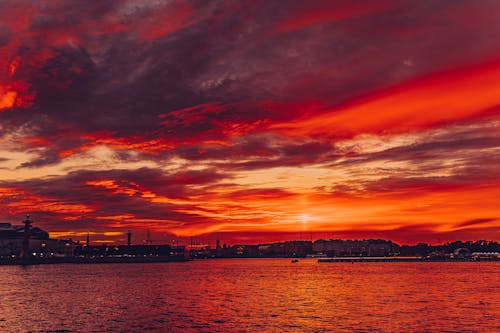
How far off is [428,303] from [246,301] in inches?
1391

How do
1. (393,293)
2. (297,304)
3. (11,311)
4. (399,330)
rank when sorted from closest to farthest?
1. (399,330)
2. (11,311)
3. (297,304)
4. (393,293)

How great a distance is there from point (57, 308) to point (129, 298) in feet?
68.2

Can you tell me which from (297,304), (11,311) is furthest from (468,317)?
(11,311)

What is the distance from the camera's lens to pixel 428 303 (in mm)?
97688

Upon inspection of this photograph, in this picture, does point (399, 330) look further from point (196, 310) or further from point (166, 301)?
point (166, 301)

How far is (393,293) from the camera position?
118312 mm

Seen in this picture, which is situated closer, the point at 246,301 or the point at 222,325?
the point at 222,325

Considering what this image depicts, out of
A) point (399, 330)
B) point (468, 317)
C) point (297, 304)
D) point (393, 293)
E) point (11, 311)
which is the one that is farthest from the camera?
point (393, 293)

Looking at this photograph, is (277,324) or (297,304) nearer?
(277,324)

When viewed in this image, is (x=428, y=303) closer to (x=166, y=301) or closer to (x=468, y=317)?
(x=468, y=317)

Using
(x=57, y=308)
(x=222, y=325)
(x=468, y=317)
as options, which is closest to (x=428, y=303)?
(x=468, y=317)

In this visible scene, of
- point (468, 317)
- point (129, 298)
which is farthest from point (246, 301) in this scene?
point (468, 317)

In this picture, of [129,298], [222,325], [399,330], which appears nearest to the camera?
[399,330]

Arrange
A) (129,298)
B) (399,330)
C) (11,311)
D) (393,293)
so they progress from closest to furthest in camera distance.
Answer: (399,330) < (11,311) < (129,298) < (393,293)
